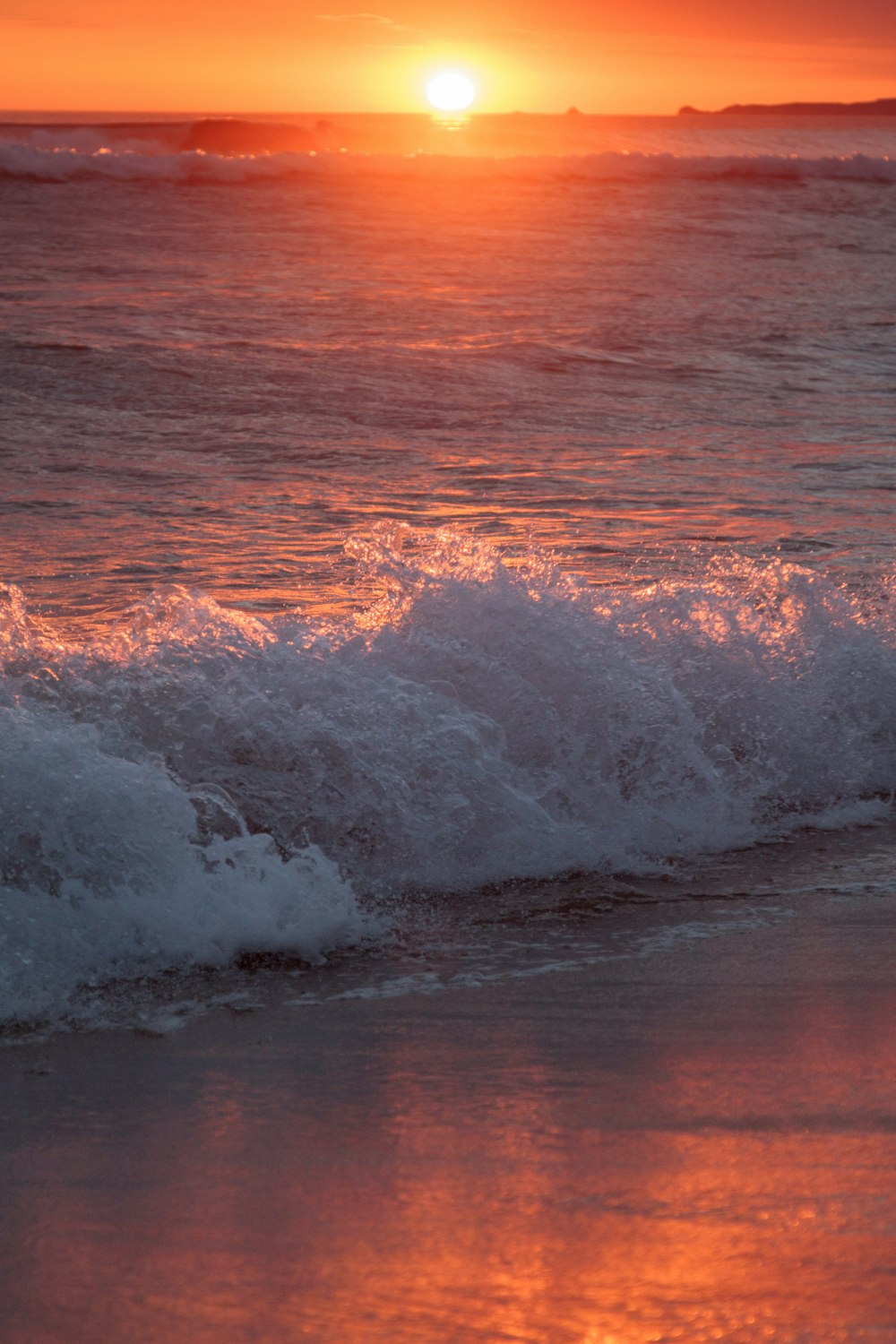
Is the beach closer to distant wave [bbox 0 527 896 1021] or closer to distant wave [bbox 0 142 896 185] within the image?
distant wave [bbox 0 527 896 1021]

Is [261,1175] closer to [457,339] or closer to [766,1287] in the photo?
[766,1287]

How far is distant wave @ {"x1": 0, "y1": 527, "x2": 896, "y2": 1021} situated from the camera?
276 cm

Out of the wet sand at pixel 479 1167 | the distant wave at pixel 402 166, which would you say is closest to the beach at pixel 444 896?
the wet sand at pixel 479 1167

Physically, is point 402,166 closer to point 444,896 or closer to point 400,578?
point 400,578

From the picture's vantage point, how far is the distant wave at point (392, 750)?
276cm

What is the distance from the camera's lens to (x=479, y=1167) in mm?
1950

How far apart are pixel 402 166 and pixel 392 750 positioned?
61.3ft

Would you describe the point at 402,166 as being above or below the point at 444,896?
above

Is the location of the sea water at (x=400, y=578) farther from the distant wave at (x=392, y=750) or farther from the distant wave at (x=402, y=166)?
the distant wave at (x=402, y=166)

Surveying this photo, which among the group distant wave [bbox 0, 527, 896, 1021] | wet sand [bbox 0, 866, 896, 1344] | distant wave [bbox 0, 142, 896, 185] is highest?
distant wave [bbox 0, 142, 896, 185]

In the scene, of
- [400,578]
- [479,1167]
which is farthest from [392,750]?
[479,1167]

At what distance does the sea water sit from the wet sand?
14.9 inches

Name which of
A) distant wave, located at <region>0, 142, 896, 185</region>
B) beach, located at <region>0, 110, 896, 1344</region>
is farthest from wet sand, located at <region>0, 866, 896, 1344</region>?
distant wave, located at <region>0, 142, 896, 185</region>

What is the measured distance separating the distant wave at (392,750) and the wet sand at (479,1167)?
370 mm
